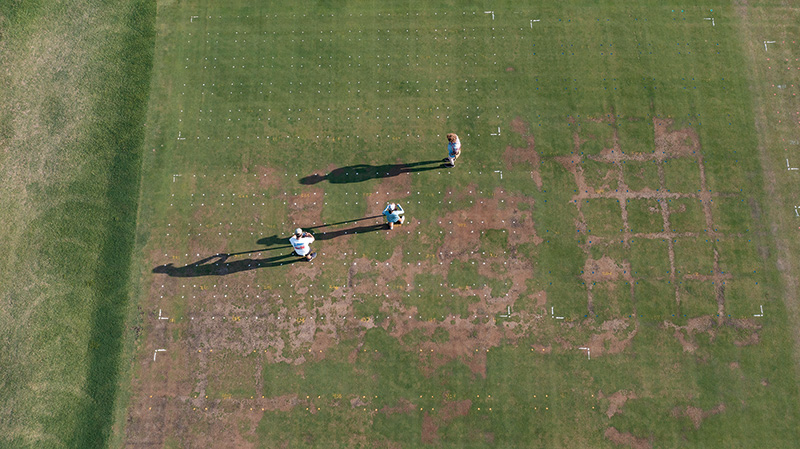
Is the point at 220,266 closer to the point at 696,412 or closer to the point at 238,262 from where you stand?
the point at 238,262

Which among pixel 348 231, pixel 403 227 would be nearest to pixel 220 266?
pixel 348 231

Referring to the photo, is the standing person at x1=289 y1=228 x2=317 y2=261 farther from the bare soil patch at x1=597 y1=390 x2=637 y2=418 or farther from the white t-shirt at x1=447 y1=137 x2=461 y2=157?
the bare soil patch at x1=597 y1=390 x2=637 y2=418

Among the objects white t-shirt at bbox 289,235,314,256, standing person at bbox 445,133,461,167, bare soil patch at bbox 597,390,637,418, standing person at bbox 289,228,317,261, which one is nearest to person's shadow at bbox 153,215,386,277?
standing person at bbox 289,228,317,261

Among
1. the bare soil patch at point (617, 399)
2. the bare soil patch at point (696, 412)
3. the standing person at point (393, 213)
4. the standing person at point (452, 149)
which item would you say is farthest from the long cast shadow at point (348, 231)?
the bare soil patch at point (696, 412)

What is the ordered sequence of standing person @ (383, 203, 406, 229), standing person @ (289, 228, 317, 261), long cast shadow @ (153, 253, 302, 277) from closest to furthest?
1. standing person @ (289, 228, 317, 261)
2. standing person @ (383, 203, 406, 229)
3. long cast shadow @ (153, 253, 302, 277)

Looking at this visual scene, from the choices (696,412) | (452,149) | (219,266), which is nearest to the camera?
(696,412)

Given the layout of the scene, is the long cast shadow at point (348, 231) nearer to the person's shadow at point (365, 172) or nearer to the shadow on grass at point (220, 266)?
the shadow on grass at point (220, 266)

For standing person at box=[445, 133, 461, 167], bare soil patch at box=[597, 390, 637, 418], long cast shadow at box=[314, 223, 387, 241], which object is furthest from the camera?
long cast shadow at box=[314, 223, 387, 241]
